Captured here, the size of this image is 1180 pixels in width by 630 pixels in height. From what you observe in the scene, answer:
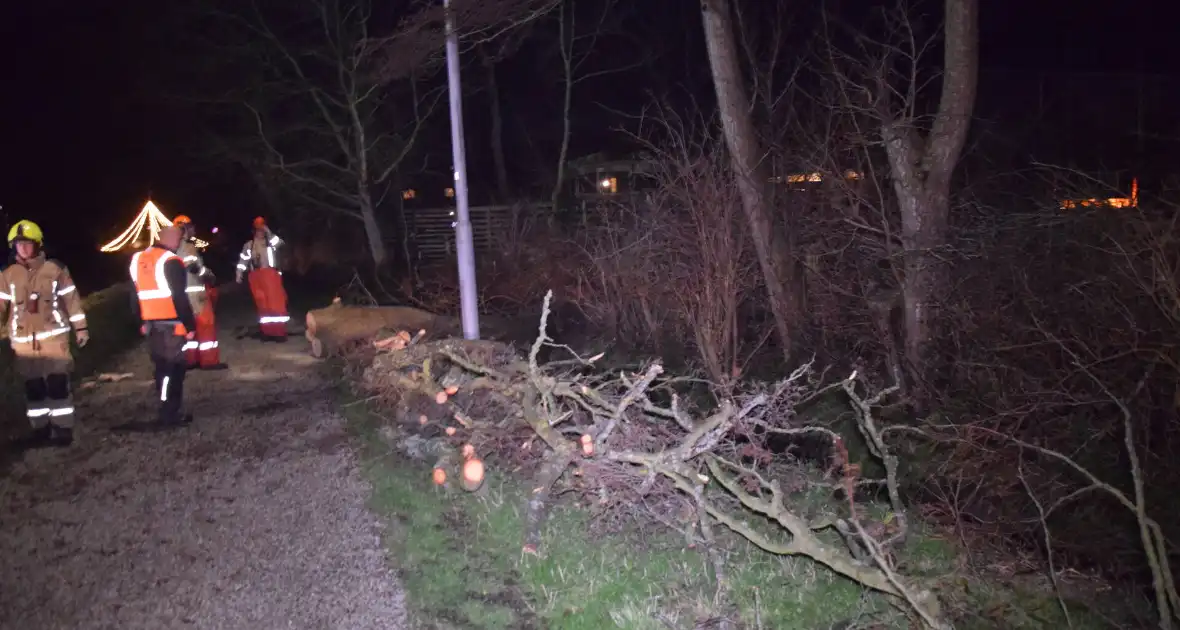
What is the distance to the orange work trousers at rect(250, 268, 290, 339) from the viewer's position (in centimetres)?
1342

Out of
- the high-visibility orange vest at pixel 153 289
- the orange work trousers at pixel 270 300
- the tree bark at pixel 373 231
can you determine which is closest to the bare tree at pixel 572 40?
the tree bark at pixel 373 231

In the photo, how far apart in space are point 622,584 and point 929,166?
4841 millimetres

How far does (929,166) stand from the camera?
8.02 meters

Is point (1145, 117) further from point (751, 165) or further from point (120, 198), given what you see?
point (120, 198)

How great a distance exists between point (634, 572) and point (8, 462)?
5.42 metres

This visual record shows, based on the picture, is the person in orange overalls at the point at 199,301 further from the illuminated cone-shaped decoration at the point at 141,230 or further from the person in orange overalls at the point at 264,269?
the illuminated cone-shaped decoration at the point at 141,230

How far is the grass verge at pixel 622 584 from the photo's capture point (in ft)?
15.5

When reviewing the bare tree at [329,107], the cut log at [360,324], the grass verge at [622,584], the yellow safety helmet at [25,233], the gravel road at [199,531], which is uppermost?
the bare tree at [329,107]

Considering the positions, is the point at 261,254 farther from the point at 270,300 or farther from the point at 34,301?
the point at 34,301

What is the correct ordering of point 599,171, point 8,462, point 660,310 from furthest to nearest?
point 599,171
point 660,310
point 8,462

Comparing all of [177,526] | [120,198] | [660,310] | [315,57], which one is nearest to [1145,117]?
[660,310]

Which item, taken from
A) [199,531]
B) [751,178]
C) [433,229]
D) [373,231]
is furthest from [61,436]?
[433,229]

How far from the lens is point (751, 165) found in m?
9.66

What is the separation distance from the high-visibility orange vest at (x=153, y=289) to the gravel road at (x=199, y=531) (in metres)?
1.09
